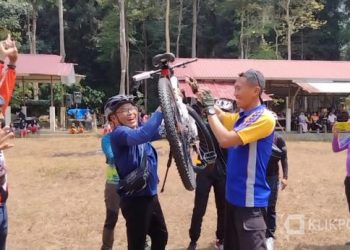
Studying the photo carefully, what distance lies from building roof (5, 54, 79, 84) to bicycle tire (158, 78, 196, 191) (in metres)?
21.8

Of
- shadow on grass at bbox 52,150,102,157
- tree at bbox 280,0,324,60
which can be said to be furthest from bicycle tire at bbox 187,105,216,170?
tree at bbox 280,0,324,60

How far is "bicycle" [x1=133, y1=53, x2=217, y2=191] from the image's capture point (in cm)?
348

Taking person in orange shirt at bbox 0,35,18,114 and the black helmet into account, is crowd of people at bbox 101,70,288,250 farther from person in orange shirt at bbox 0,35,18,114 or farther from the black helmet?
person in orange shirt at bbox 0,35,18,114

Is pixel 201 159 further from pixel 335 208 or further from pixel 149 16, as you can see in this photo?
pixel 149 16

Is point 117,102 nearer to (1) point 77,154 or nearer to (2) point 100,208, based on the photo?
(2) point 100,208

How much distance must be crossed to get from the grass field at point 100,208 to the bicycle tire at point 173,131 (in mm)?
2423

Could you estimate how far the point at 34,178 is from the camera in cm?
1104

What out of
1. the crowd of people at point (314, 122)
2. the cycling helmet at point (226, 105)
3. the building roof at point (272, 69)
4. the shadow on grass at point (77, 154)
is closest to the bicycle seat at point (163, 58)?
the cycling helmet at point (226, 105)

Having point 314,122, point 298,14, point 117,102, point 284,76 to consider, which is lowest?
point 314,122

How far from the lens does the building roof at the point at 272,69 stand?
2488 centimetres

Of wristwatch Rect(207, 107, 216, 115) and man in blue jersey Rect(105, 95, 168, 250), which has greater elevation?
wristwatch Rect(207, 107, 216, 115)

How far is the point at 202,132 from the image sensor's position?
4152 millimetres

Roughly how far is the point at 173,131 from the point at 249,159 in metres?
0.55

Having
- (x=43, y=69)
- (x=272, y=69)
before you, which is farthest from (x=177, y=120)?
(x=272, y=69)
